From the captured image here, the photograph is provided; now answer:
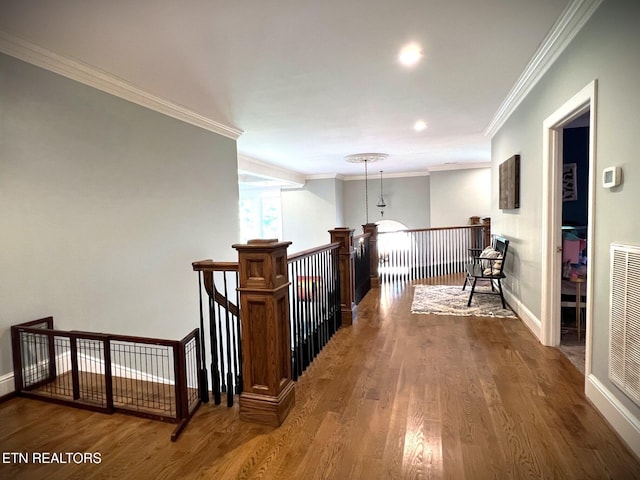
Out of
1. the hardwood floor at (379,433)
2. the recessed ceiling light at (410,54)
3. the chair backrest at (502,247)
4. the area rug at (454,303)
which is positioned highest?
the recessed ceiling light at (410,54)

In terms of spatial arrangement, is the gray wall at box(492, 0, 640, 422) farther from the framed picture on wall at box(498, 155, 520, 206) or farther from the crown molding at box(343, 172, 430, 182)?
the crown molding at box(343, 172, 430, 182)

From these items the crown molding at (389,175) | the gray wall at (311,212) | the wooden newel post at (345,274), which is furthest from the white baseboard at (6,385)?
the crown molding at (389,175)

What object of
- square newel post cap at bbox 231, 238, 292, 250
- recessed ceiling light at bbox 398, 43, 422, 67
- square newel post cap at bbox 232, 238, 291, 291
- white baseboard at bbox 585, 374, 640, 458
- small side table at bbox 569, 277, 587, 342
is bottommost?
white baseboard at bbox 585, 374, 640, 458

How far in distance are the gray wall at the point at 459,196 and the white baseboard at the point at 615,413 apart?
7416 millimetres

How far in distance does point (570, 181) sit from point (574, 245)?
49.1 inches

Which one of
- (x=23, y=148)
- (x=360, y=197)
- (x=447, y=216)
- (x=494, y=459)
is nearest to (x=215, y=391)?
(x=494, y=459)

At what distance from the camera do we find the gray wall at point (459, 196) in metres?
9.12

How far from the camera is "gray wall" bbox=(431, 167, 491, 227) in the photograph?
912cm

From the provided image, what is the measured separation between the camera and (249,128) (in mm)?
4996

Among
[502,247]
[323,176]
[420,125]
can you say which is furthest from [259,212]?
[502,247]

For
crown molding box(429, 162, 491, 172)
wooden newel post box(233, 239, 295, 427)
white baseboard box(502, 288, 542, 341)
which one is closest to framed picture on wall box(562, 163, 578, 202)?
white baseboard box(502, 288, 542, 341)

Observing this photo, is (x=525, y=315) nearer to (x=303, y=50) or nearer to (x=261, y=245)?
(x=261, y=245)

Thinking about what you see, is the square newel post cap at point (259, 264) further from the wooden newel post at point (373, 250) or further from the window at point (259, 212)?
the window at point (259, 212)

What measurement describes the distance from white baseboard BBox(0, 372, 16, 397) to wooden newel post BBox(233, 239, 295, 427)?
1669 mm
